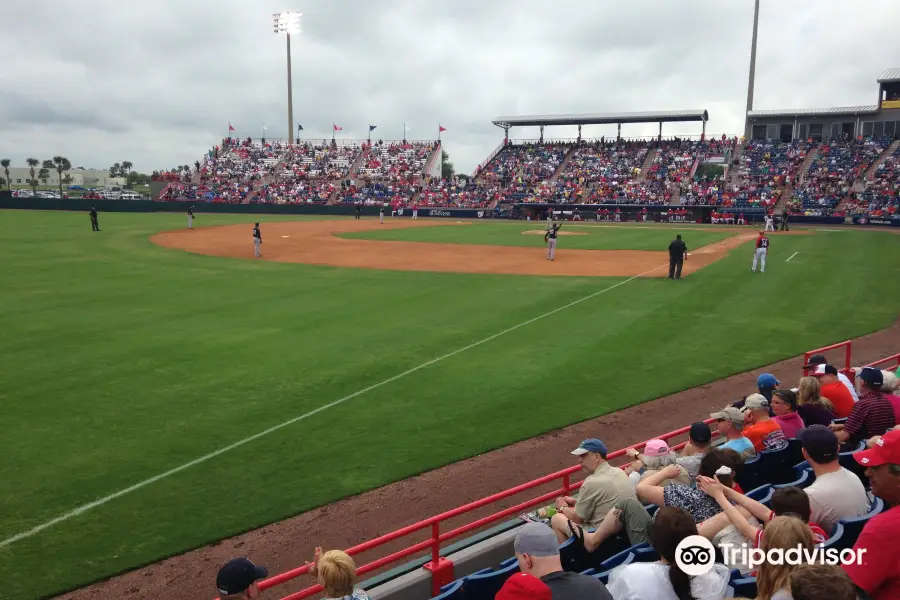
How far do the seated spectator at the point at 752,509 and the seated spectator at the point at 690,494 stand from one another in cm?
12

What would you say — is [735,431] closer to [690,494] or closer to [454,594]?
[690,494]

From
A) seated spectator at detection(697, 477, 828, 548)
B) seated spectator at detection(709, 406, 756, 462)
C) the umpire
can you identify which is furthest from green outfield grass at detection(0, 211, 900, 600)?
seated spectator at detection(697, 477, 828, 548)

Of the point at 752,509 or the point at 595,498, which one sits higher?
the point at 752,509

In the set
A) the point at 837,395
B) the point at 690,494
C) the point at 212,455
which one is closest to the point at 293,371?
the point at 212,455

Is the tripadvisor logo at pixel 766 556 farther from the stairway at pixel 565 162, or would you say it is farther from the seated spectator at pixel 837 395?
the stairway at pixel 565 162

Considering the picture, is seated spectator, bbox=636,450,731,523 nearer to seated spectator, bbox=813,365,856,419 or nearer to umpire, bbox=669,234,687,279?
seated spectator, bbox=813,365,856,419

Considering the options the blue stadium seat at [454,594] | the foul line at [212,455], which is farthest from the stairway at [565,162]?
the blue stadium seat at [454,594]

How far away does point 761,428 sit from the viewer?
23.4 feet

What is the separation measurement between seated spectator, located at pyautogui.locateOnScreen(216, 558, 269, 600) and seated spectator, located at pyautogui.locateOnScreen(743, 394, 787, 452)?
5.53 meters

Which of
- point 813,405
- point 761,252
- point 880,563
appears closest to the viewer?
point 880,563

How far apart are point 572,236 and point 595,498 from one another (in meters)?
39.9

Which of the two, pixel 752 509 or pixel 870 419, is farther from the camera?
pixel 870 419

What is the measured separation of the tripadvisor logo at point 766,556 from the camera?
3527mm

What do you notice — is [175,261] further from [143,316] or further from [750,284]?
[750,284]
